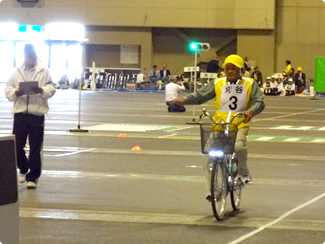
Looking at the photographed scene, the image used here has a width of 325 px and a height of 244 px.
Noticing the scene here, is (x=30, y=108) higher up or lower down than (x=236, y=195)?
higher up

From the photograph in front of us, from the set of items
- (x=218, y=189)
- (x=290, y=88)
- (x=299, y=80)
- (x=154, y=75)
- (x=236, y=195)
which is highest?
(x=154, y=75)

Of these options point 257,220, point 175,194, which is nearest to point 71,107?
point 175,194

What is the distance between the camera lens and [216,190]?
30.1 feet

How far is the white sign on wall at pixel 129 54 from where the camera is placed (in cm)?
5538

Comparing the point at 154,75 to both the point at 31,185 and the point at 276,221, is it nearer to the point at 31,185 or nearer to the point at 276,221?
the point at 31,185

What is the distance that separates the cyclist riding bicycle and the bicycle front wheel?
43 cm

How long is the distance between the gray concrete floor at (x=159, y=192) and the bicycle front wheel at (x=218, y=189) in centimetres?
18

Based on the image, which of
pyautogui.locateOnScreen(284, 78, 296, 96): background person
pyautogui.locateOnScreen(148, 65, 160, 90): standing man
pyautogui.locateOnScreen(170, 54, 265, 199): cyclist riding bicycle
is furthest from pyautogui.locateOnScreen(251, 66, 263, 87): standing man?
pyautogui.locateOnScreen(170, 54, 265, 199): cyclist riding bicycle

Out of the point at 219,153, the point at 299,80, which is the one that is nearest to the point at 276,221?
the point at 219,153

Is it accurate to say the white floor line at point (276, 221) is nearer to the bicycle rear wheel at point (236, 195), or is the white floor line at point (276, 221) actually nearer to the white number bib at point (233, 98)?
the bicycle rear wheel at point (236, 195)

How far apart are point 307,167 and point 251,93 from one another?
16.4 feet

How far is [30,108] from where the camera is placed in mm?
11500

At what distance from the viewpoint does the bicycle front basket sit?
9117mm

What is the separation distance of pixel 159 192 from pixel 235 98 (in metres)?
2.21
